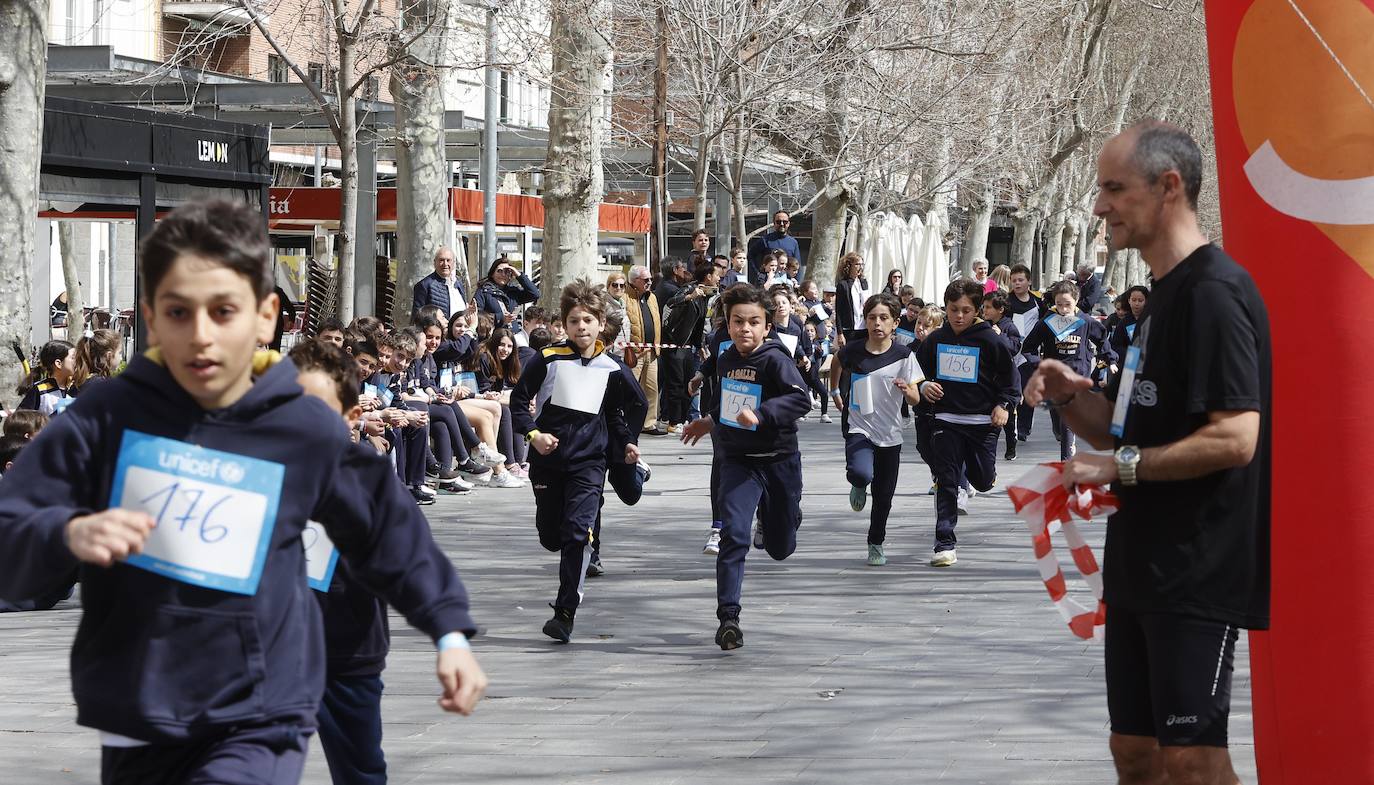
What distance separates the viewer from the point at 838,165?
2772cm

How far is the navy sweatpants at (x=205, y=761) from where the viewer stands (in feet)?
10.3

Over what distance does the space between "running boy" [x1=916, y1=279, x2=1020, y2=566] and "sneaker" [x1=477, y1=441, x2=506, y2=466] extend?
487cm

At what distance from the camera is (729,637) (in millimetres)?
8266

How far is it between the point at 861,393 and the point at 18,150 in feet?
19.0

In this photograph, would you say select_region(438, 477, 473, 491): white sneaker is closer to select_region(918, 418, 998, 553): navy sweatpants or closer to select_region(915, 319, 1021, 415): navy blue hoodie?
select_region(918, 418, 998, 553): navy sweatpants

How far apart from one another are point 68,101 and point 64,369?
4.39 m

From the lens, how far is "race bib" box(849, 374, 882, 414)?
11.5 m

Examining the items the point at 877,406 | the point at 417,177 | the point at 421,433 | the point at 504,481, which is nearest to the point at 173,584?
the point at 877,406

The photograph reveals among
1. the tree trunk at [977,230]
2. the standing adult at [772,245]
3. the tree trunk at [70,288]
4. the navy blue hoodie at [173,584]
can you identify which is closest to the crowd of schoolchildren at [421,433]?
the navy blue hoodie at [173,584]

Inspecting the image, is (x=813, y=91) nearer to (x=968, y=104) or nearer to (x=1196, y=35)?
(x=968, y=104)

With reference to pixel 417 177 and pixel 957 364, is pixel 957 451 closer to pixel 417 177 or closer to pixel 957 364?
pixel 957 364

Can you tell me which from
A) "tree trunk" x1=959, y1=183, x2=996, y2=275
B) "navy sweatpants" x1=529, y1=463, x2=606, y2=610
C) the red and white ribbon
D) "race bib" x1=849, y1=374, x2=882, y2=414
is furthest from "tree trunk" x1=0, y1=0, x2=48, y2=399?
"tree trunk" x1=959, y1=183, x2=996, y2=275

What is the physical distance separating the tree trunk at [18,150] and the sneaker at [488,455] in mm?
4794

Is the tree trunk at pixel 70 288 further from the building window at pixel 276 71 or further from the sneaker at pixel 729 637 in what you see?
the sneaker at pixel 729 637
